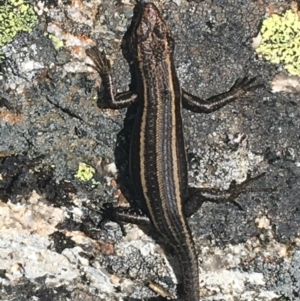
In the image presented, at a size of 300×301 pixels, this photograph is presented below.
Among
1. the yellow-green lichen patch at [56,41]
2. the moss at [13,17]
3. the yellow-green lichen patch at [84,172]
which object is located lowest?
the yellow-green lichen patch at [84,172]

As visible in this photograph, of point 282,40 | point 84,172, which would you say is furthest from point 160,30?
point 84,172

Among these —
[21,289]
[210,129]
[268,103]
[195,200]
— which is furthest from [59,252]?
[268,103]

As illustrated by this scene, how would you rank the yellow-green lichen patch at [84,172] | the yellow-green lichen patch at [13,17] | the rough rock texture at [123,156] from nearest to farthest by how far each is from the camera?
the yellow-green lichen patch at [13,17]
the rough rock texture at [123,156]
the yellow-green lichen patch at [84,172]

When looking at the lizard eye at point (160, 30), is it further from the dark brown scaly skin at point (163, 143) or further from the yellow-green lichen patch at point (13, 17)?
the yellow-green lichen patch at point (13, 17)

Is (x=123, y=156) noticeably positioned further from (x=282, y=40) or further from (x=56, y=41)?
(x=282, y=40)

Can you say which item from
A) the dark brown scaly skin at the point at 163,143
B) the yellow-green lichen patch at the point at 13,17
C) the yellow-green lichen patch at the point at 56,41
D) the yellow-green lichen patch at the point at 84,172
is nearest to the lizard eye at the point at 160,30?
the dark brown scaly skin at the point at 163,143

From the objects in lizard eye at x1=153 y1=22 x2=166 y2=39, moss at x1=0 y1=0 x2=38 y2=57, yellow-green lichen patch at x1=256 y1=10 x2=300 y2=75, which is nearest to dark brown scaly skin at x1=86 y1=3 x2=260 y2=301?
lizard eye at x1=153 y1=22 x2=166 y2=39

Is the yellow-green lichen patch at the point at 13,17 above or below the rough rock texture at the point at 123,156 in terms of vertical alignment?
above
